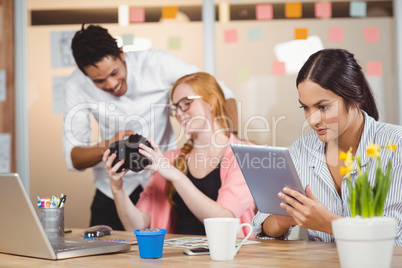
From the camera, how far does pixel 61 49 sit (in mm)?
3289

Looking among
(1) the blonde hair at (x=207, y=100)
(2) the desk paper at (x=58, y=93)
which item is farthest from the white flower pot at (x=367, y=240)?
(2) the desk paper at (x=58, y=93)

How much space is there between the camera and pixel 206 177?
7.91 ft

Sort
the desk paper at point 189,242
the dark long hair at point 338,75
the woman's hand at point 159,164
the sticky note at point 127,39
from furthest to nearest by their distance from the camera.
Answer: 1. the sticky note at point 127,39
2. the woman's hand at point 159,164
3. the dark long hair at point 338,75
4. the desk paper at point 189,242

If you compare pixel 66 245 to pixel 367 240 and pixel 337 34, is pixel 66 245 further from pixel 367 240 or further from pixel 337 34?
pixel 337 34

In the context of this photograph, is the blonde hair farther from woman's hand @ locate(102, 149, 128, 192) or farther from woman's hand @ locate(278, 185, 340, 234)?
woman's hand @ locate(278, 185, 340, 234)

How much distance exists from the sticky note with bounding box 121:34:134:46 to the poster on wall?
330 millimetres

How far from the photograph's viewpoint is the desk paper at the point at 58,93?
328 cm

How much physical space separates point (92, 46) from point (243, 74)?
0.92 m

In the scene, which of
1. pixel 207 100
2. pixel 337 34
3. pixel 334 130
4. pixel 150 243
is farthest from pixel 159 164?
pixel 337 34

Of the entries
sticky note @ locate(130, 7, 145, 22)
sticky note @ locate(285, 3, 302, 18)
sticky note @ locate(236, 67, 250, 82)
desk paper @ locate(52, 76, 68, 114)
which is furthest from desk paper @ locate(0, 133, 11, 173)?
sticky note @ locate(285, 3, 302, 18)

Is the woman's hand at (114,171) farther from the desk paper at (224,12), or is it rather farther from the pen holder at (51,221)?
the desk paper at (224,12)

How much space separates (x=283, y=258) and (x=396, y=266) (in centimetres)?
28

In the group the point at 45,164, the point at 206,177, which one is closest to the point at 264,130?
the point at 206,177

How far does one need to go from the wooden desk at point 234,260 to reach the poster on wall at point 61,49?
200cm
